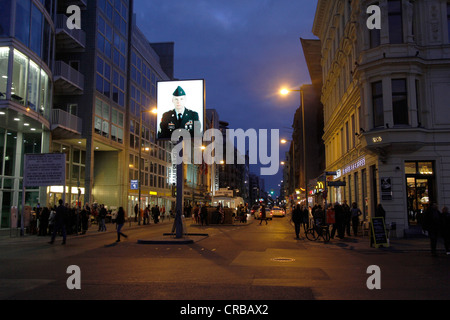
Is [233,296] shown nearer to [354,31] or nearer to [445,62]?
[445,62]

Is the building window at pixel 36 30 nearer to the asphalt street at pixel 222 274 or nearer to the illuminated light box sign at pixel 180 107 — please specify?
the illuminated light box sign at pixel 180 107

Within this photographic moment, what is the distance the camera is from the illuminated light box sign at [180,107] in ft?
65.8

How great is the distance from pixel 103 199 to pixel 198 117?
25.6 metres

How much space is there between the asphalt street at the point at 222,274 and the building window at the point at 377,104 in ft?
27.5

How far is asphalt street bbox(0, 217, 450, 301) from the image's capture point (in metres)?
7.16

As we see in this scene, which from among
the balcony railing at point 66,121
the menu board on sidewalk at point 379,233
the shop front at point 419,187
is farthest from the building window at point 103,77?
the menu board on sidewalk at point 379,233

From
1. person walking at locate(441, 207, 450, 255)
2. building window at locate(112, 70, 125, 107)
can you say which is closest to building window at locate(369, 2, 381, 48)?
person walking at locate(441, 207, 450, 255)

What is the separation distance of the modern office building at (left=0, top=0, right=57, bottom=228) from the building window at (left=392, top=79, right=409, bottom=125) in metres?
21.2

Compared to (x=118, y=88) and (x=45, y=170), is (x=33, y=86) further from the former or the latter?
(x=118, y=88)

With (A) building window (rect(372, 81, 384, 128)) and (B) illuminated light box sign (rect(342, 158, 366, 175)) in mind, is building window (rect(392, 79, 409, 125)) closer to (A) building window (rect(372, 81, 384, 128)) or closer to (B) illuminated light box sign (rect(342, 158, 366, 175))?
(A) building window (rect(372, 81, 384, 128))

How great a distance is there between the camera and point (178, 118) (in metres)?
20.2

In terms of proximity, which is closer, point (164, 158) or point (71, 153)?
point (71, 153)

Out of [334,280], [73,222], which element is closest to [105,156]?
[73,222]
